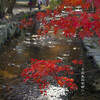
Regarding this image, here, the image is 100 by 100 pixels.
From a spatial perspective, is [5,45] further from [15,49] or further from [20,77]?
[20,77]

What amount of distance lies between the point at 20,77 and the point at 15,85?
644mm

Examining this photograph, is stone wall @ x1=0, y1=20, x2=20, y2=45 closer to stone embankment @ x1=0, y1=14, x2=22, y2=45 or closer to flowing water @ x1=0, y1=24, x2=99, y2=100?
stone embankment @ x1=0, y1=14, x2=22, y2=45

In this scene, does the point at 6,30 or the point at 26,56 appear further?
the point at 6,30

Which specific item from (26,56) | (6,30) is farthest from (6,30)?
(26,56)

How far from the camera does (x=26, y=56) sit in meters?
9.47

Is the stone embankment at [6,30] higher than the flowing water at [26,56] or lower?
higher

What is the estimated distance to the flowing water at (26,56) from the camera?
6.01 meters

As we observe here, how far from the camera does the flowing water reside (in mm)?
6008

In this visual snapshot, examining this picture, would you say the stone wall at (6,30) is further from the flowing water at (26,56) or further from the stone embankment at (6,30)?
the flowing water at (26,56)

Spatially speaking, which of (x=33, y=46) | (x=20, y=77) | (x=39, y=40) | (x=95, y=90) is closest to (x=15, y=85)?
(x=20, y=77)

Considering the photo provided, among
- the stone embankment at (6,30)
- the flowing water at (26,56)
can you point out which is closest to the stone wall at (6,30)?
the stone embankment at (6,30)

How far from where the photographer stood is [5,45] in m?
11.1

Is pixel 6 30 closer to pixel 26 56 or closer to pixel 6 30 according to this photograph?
pixel 6 30

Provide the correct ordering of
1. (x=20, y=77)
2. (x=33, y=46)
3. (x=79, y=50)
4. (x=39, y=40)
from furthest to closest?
A: (x=39, y=40) → (x=33, y=46) → (x=79, y=50) → (x=20, y=77)
